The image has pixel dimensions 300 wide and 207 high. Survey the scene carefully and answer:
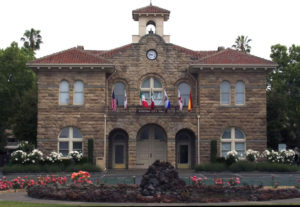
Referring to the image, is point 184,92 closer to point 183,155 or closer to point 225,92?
point 225,92

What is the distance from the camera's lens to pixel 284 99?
135ft

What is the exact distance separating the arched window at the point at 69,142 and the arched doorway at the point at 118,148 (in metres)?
3.04

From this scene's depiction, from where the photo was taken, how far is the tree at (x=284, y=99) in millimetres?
40812

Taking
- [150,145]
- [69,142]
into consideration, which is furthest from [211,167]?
[69,142]

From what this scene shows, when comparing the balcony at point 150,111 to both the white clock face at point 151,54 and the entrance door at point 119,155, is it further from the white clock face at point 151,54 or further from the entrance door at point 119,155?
the white clock face at point 151,54

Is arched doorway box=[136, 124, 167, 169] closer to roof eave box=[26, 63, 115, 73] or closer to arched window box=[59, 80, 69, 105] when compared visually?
roof eave box=[26, 63, 115, 73]

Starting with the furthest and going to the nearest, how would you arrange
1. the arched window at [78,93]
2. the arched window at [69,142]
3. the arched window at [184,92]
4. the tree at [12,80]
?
the tree at [12,80]
the arched window at [184,92]
the arched window at [78,93]
the arched window at [69,142]

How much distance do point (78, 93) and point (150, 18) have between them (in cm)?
966

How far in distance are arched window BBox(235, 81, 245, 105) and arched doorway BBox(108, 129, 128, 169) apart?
9398 millimetres

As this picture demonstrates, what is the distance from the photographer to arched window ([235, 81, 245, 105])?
3588 centimetres

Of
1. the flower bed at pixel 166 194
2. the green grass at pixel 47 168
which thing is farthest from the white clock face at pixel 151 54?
the flower bed at pixel 166 194

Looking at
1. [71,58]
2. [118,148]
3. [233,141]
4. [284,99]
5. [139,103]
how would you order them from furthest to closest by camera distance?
1. [284,99]
2. [118,148]
3. [139,103]
4. [71,58]
5. [233,141]

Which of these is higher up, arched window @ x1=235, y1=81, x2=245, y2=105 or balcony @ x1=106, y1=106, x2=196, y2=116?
arched window @ x1=235, y1=81, x2=245, y2=105

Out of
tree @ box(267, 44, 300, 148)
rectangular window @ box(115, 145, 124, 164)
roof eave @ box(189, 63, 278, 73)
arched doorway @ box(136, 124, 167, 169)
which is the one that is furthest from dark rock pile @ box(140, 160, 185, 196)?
tree @ box(267, 44, 300, 148)
